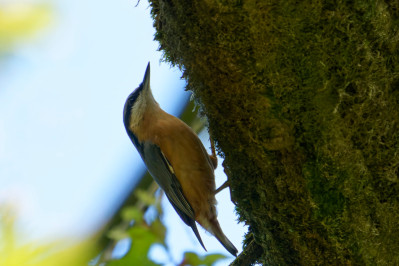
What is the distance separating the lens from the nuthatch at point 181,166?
12.6 feet

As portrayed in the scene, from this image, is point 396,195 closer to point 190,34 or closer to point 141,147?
point 190,34

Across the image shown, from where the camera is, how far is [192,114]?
361 cm

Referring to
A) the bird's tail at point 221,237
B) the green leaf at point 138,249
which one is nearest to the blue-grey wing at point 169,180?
the bird's tail at point 221,237

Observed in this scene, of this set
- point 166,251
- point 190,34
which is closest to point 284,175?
point 166,251

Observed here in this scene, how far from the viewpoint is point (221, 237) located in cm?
404

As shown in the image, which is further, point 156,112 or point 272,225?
point 156,112

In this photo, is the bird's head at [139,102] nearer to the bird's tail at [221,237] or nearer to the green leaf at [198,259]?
the bird's tail at [221,237]

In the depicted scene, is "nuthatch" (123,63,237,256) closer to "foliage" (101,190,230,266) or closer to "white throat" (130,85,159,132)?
"white throat" (130,85,159,132)

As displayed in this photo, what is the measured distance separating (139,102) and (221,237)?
4.79ft

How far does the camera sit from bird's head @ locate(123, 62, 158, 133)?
14.2 feet

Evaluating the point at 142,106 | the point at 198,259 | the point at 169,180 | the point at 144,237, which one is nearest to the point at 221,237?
the point at 169,180

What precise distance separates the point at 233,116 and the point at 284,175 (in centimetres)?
39

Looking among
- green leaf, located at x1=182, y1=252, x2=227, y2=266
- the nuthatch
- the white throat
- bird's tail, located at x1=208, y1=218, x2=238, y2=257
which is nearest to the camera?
green leaf, located at x1=182, y1=252, x2=227, y2=266

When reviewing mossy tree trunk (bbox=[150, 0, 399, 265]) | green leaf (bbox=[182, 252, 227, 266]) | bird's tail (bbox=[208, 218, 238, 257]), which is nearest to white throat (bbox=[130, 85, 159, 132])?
bird's tail (bbox=[208, 218, 238, 257])
